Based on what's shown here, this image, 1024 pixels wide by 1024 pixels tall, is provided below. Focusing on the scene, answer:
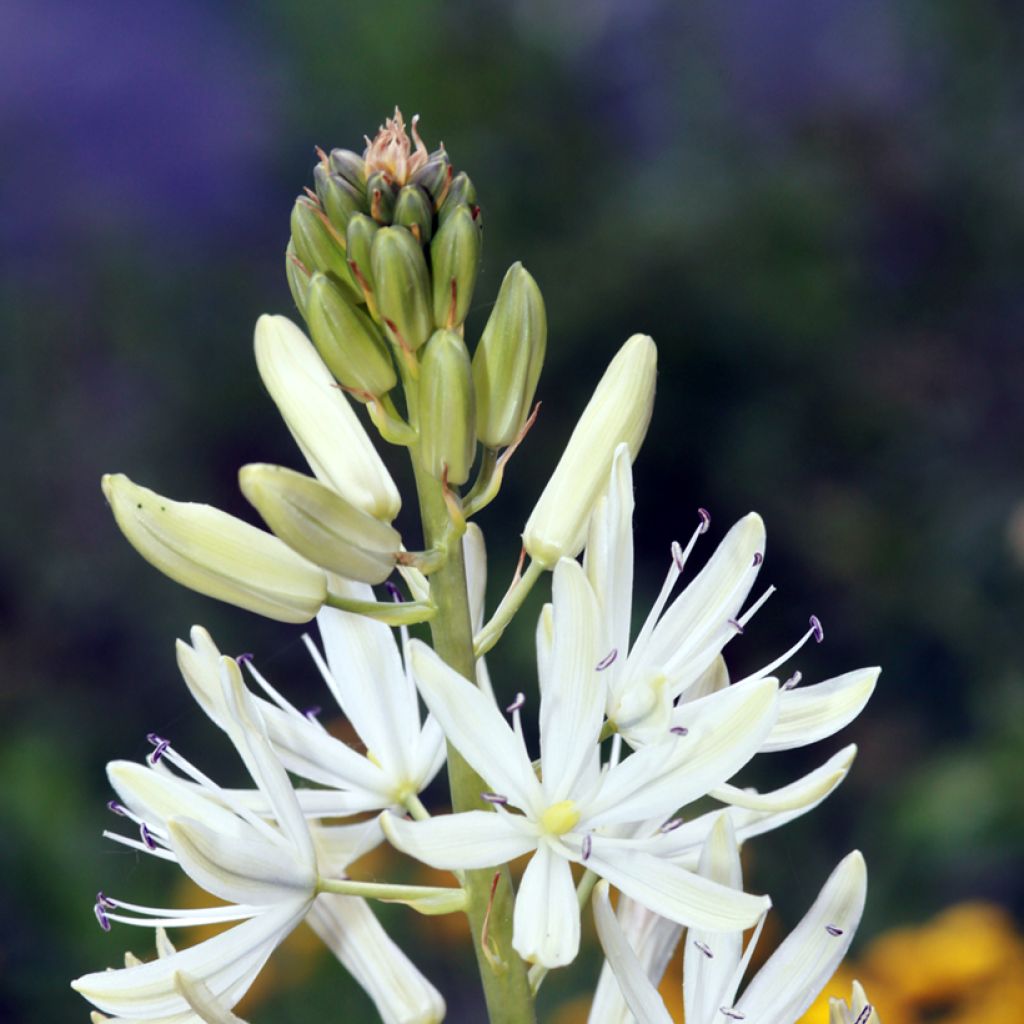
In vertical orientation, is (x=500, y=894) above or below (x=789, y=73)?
below

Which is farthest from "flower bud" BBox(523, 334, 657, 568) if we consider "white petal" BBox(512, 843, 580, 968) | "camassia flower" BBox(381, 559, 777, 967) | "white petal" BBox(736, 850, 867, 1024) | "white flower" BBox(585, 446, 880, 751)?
"white petal" BBox(736, 850, 867, 1024)

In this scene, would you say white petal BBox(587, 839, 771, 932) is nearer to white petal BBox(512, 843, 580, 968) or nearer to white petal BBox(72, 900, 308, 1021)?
white petal BBox(512, 843, 580, 968)

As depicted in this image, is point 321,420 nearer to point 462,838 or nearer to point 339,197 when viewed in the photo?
point 339,197

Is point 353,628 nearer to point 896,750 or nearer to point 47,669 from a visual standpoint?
point 47,669

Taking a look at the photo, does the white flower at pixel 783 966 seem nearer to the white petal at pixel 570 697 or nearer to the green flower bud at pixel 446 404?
the white petal at pixel 570 697

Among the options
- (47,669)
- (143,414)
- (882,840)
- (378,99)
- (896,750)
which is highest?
(378,99)

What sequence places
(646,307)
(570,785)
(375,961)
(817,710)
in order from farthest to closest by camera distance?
(646,307)
(375,961)
(817,710)
(570,785)

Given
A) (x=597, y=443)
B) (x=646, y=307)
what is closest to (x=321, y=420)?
(x=597, y=443)

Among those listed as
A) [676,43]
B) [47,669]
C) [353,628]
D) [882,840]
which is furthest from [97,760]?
[676,43]

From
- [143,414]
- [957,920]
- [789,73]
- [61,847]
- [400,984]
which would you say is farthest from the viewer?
[789,73]
